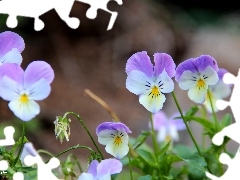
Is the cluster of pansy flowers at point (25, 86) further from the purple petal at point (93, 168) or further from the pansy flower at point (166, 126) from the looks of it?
the pansy flower at point (166, 126)

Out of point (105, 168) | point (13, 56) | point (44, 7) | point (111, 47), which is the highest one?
point (111, 47)

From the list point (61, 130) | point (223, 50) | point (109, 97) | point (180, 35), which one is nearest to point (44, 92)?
point (61, 130)

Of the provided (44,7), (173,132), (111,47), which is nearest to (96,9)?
(44,7)

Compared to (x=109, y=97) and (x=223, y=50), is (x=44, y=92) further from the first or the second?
(x=223, y=50)

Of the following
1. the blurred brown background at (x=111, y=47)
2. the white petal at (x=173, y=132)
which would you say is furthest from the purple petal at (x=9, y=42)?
the blurred brown background at (x=111, y=47)

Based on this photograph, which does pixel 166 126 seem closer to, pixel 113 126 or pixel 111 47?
pixel 113 126

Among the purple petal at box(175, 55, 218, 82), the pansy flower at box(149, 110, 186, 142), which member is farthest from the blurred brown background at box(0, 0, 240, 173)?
the purple petal at box(175, 55, 218, 82)

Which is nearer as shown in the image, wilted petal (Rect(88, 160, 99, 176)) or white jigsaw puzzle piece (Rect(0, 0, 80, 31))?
wilted petal (Rect(88, 160, 99, 176))

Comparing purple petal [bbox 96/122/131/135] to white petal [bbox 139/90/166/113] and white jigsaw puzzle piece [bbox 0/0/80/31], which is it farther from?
white jigsaw puzzle piece [bbox 0/0/80/31]
